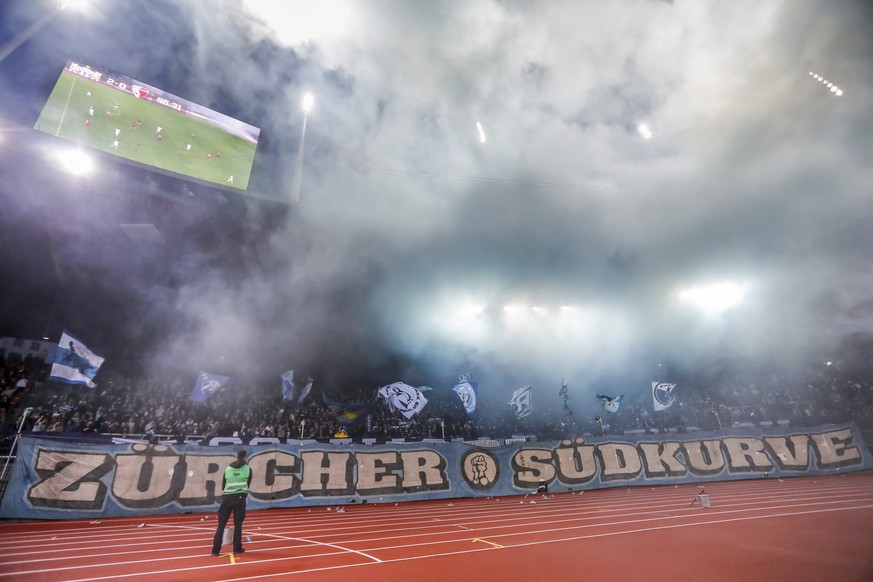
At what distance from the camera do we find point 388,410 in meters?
26.1

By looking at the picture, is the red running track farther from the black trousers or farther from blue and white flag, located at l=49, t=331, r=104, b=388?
blue and white flag, located at l=49, t=331, r=104, b=388

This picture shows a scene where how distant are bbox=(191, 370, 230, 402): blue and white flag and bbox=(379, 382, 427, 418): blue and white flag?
9627 mm

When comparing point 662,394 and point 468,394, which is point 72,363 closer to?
point 468,394

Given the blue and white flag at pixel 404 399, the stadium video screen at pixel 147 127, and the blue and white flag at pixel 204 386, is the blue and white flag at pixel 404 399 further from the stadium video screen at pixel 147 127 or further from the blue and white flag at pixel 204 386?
the stadium video screen at pixel 147 127

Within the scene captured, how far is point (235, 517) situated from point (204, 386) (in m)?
15.7

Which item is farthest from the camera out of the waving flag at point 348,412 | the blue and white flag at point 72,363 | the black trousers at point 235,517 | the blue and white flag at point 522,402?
the blue and white flag at point 522,402

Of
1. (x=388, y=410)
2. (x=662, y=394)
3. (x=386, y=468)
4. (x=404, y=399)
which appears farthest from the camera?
(x=388, y=410)

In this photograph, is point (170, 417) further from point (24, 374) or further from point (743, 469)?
point (743, 469)

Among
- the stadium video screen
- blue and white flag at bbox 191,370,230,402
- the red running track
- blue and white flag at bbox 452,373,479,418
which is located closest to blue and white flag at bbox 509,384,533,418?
blue and white flag at bbox 452,373,479,418

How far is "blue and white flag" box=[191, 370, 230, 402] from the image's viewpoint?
1934 centimetres

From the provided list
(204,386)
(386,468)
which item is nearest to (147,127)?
(204,386)

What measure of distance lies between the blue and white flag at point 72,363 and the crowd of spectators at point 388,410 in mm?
1676

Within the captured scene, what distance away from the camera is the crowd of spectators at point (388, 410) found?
17.5 m

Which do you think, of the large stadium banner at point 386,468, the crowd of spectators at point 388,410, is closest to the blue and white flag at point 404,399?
the crowd of spectators at point 388,410
